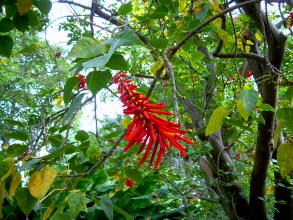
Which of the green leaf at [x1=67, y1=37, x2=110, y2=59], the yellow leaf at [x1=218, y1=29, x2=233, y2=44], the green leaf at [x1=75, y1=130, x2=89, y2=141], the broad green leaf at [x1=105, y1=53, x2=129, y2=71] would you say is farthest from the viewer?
the yellow leaf at [x1=218, y1=29, x2=233, y2=44]

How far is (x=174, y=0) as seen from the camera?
2.82 feet

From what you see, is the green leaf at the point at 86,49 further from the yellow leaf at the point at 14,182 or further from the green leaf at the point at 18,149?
the green leaf at the point at 18,149

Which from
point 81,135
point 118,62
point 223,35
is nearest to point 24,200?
point 81,135

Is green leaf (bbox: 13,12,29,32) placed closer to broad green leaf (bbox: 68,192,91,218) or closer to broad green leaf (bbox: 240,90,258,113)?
broad green leaf (bbox: 68,192,91,218)

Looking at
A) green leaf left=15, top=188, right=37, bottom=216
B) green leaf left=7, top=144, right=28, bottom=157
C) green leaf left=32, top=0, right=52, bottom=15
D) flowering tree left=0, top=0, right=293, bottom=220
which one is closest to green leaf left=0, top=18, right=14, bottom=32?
flowering tree left=0, top=0, right=293, bottom=220

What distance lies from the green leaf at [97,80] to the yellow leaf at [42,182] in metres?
0.20

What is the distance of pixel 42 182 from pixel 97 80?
228 mm

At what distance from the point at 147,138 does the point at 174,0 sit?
0.55 m

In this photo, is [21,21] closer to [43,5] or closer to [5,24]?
[5,24]

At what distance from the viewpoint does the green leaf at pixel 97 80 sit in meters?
0.40

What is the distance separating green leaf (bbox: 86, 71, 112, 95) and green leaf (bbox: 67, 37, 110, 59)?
0.05 metres

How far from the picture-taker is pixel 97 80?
0.41m

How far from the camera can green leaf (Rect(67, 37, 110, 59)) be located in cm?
33

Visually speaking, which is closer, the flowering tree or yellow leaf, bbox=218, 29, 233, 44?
the flowering tree
